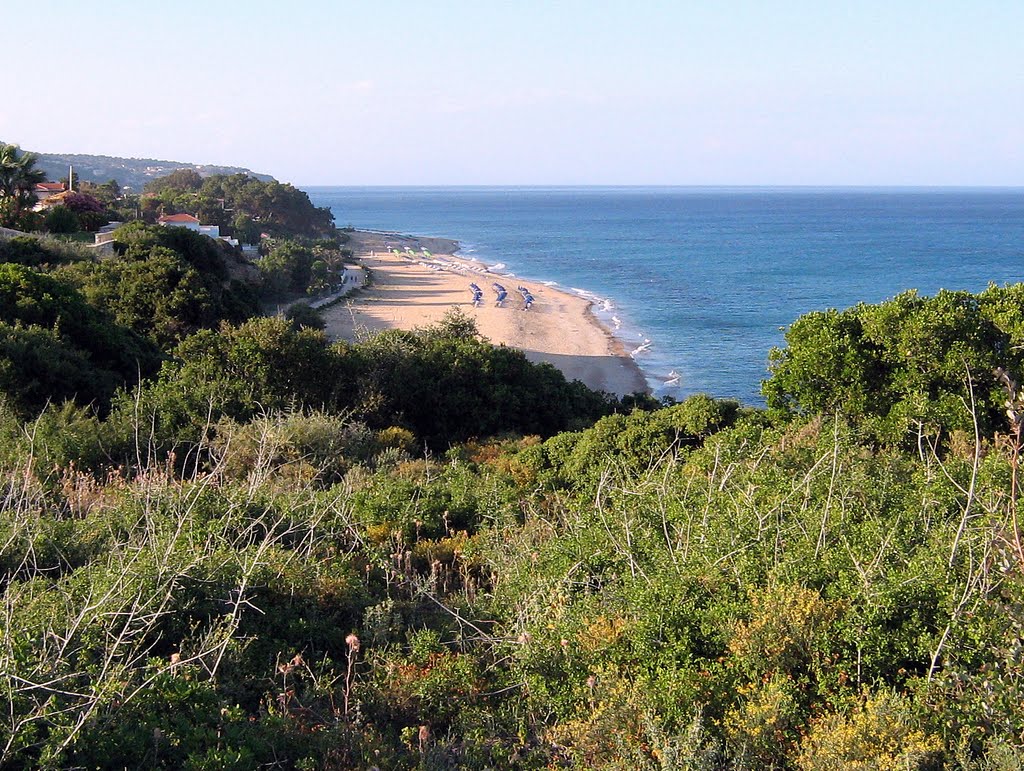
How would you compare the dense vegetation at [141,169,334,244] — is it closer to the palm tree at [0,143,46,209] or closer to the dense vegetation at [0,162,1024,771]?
the palm tree at [0,143,46,209]

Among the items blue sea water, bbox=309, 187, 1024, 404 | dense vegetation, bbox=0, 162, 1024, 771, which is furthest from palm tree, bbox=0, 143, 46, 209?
dense vegetation, bbox=0, 162, 1024, 771

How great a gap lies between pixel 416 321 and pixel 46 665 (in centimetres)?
3876

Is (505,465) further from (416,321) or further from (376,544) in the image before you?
(416,321)

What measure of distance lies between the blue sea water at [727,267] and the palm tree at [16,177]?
26.1 metres

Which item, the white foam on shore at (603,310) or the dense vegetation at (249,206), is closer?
the white foam on shore at (603,310)

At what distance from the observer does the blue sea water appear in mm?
38938

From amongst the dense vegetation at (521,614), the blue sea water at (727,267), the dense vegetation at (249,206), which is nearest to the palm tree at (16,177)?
the blue sea water at (727,267)

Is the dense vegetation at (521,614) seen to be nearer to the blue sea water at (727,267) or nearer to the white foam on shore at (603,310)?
the blue sea water at (727,267)

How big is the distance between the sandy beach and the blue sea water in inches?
54.4

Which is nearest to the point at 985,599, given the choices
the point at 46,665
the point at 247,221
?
the point at 46,665

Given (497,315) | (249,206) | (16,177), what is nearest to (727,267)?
(497,315)

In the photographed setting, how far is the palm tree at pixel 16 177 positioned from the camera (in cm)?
3416

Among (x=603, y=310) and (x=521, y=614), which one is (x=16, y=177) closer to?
(x=603, y=310)

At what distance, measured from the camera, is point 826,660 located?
408cm
